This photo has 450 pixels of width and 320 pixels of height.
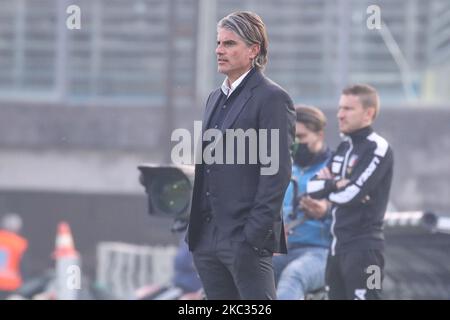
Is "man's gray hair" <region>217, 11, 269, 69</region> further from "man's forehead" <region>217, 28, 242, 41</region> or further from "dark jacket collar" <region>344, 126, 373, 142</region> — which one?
"dark jacket collar" <region>344, 126, 373, 142</region>

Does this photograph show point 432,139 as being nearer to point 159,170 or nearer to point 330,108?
point 330,108

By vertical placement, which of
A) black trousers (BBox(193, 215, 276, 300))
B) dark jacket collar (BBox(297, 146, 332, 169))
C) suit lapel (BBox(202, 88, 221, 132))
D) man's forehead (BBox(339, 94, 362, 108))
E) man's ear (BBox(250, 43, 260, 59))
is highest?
man's ear (BBox(250, 43, 260, 59))

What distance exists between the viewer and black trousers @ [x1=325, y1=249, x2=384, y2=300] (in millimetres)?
6473

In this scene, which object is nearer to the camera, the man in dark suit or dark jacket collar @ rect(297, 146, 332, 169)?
the man in dark suit

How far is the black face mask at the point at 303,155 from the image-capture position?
7168 mm

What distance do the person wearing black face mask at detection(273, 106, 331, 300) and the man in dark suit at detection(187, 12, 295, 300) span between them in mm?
1745

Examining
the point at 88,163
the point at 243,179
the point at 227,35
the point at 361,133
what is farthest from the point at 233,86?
the point at 88,163

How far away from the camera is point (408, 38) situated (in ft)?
60.1

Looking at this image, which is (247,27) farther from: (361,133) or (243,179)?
(361,133)

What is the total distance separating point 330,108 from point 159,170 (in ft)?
39.7

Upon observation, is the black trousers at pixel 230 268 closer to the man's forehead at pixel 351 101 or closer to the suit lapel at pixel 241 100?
the suit lapel at pixel 241 100

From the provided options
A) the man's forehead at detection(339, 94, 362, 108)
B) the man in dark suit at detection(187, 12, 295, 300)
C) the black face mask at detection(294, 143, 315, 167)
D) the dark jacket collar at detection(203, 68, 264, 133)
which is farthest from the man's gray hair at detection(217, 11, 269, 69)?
the black face mask at detection(294, 143, 315, 167)
